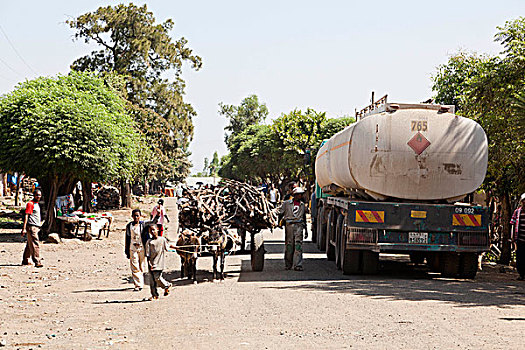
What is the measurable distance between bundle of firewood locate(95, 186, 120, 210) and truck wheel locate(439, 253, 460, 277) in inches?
1435

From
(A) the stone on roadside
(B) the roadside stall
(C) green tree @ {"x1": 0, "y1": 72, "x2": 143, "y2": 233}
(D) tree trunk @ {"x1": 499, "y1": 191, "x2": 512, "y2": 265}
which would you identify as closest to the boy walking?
(D) tree trunk @ {"x1": 499, "y1": 191, "x2": 512, "y2": 265}

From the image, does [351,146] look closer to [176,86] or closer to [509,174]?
[509,174]

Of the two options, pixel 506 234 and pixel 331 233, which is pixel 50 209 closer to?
pixel 331 233

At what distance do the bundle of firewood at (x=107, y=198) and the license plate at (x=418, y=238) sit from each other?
→ 122 ft

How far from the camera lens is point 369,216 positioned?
A: 14.2 metres

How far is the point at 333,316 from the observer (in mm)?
9914

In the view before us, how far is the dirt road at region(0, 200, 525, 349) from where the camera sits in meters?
8.41

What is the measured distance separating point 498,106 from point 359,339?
10186 millimetres

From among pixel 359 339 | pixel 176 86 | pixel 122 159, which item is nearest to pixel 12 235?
pixel 122 159

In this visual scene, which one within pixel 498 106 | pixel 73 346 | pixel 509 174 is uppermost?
pixel 498 106

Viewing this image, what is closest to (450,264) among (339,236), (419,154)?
(339,236)

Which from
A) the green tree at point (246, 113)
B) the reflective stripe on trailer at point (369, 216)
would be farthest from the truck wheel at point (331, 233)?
the green tree at point (246, 113)

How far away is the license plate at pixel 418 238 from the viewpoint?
14.2 meters

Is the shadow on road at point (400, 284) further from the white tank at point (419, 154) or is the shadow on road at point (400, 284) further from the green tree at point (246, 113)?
the green tree at point (246, 113)
